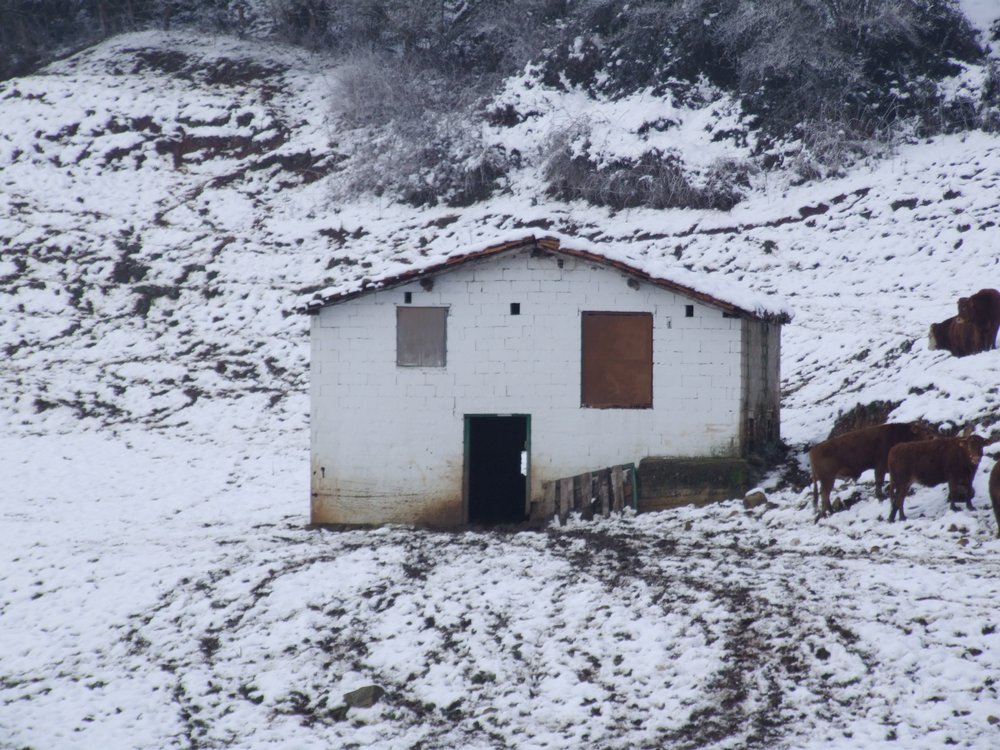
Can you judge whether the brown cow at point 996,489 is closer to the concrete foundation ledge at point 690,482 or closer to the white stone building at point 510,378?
the concrete foundation ledge at point 690,482

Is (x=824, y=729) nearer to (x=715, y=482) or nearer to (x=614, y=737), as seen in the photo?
(x=614, y=737)

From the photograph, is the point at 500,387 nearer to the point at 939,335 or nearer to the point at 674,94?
the point at 939,335

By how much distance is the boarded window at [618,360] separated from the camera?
52.5 feet

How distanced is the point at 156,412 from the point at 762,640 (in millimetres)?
19387

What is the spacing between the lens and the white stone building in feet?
52.5

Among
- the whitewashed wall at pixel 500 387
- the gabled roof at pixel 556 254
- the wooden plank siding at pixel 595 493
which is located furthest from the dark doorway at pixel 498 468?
the gabled roof at pixel 556 254

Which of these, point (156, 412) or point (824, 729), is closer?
point (824, 729)

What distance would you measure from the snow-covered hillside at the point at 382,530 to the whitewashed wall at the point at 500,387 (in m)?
1.04

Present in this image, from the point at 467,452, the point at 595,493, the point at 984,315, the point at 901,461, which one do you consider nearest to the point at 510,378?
the point at 467,452

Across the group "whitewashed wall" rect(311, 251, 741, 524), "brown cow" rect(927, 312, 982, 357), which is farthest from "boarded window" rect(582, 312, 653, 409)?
"brown cow" rect(927, 312, 982, 357)

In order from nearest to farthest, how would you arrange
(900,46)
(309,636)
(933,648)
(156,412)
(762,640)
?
(933,648) → (762,640) → (309,636) → (156,412) → (900,46)

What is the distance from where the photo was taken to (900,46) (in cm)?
3266

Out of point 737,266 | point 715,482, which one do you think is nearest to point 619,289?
point 715,482

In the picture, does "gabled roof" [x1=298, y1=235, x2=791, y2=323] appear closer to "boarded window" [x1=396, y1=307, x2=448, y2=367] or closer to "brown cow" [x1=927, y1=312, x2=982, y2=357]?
"boarded window" [x1=396, y1=307, x2=448, y2=367]
